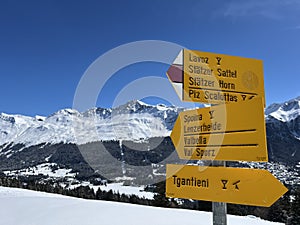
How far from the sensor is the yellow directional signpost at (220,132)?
3.01 m

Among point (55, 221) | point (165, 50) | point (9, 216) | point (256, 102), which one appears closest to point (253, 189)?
point (256, 102)

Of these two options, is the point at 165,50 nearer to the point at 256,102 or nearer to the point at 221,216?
the point at 256,102

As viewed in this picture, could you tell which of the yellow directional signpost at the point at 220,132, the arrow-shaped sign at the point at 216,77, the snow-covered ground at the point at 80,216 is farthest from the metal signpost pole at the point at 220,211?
the snow-covered ground at the point at 80,216

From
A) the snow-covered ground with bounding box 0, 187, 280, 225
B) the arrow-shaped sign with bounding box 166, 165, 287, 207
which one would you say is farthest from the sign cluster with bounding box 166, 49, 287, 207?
the snow-covered ground with bounding box 0, 187, 280, 225

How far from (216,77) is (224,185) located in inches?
55.7

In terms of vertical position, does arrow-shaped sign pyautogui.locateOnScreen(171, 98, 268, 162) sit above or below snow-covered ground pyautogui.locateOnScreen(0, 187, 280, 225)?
above

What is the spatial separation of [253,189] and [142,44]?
236 cm

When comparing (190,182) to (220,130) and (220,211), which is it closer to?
(220,211)

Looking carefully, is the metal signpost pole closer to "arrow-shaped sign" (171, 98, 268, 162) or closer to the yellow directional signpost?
the yellow directional signpost

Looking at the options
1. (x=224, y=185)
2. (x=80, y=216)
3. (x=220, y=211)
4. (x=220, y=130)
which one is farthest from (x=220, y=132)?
(x=80, y=216)

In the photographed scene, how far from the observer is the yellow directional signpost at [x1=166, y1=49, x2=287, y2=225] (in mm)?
3012

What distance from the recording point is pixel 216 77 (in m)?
3.72

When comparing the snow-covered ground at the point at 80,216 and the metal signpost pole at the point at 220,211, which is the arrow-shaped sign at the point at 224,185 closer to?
the metal signpost pole at the point at 220,211

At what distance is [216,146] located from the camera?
10.9 ft
